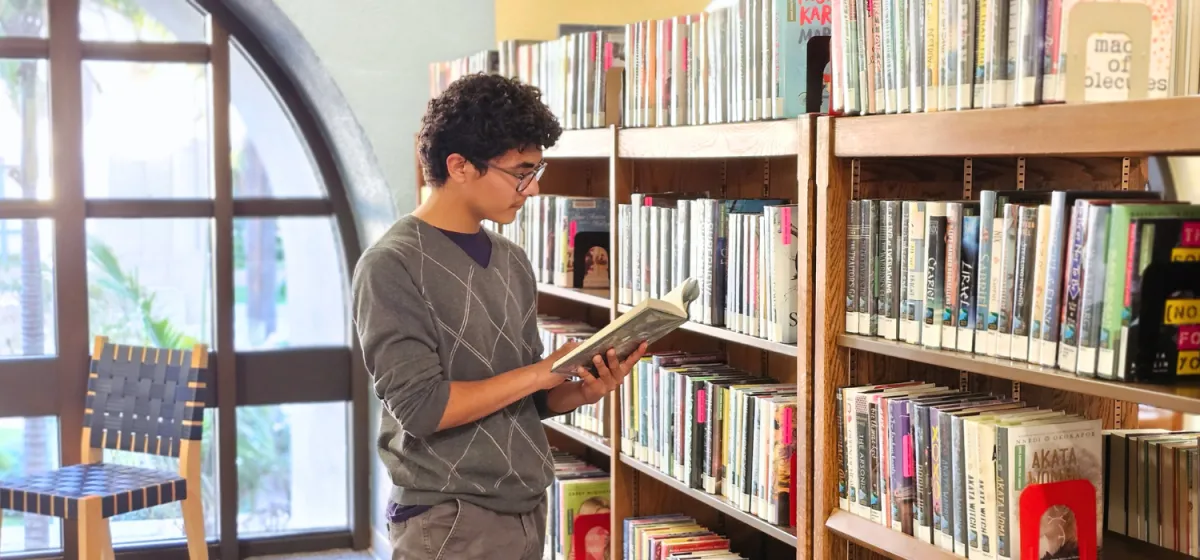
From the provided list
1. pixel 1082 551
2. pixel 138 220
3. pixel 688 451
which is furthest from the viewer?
pixel 138 220

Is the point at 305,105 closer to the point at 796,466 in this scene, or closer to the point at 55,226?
the point at 55,226

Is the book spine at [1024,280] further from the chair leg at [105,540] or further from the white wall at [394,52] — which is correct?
the chair leg at [105,540]

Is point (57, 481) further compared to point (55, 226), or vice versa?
point (55, 226)

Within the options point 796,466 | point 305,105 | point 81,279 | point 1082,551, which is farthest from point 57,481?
point 1082,551

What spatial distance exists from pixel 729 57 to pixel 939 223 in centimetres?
74

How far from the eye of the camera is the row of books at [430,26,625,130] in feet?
10.2

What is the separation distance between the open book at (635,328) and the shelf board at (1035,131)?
0.39 m

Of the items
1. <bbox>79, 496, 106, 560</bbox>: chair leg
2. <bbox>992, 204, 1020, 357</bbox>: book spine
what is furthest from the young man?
<bbox>79, 496, 106, 560</bbox>: chair leg

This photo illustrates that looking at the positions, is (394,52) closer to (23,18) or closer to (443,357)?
(23,18)

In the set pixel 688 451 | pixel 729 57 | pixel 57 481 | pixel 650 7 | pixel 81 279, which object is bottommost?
pixel 57 481

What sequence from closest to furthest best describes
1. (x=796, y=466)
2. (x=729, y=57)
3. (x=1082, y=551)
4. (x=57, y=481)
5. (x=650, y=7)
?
(x=1082, y=551), (x=796, y=466), (x=729, y=57), (x=57, y=481), (x=650, y=7)

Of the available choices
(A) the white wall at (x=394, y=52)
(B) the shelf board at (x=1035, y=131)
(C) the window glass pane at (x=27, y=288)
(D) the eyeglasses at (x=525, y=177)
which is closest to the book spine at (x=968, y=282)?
(B) the shelf board at (x=1035, y=131)

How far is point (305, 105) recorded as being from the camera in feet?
15.5

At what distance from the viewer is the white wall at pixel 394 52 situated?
4191 millimetres
